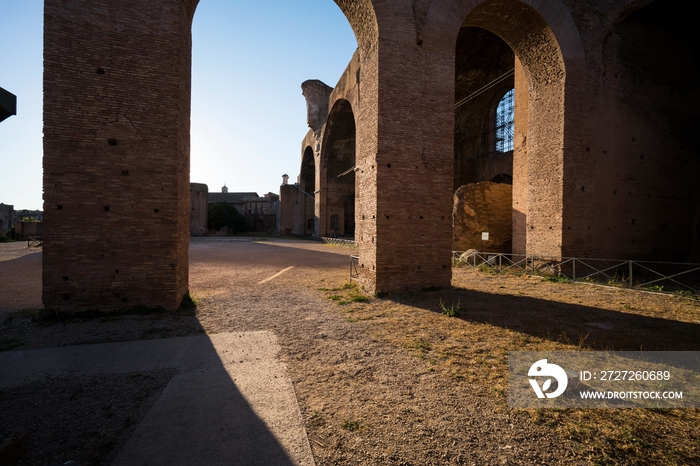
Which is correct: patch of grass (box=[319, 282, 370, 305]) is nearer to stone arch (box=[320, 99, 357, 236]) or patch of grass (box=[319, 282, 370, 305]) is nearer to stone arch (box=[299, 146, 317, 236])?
stone arch (box=[320, 99, 357, 236])

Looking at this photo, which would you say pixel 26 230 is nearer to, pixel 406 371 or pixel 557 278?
pixel 406 371

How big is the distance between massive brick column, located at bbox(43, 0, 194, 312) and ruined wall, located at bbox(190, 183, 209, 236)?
36342mm

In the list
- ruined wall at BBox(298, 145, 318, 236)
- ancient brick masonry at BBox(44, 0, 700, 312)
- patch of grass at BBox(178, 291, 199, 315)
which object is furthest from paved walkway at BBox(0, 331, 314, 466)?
ruined wall at BBox(298, 145, 318, 236)

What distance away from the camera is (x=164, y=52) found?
602 centimetres

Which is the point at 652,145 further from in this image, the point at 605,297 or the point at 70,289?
the point at 70,289

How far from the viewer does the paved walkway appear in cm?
226

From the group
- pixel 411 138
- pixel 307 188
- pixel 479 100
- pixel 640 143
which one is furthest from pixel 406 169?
pixel 307 188

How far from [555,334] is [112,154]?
27.4 feet

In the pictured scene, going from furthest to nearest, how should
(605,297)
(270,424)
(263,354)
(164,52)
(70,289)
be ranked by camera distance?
1. (605,297)
2. (164,52)
3. (70,289)
4. (263,354)
5. (270,424)

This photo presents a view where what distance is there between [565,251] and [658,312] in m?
4.34

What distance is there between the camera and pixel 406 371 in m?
3.57

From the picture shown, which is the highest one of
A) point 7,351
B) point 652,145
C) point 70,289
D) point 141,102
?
point 652,145

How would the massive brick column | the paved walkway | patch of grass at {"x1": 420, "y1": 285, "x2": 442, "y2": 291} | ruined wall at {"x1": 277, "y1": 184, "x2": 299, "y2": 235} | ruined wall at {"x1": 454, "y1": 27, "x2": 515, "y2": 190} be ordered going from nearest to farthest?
the paved walkway
the massive brick column
patch of grass at {"x1": 420, "y1": 285, "x2": 442, "y2": 291}
ruined wall at {"x1": 454, "y1": 27, "x2": 515, "y2": 190}
ruined wall at {"x1": 277, "y1": 184, "x2": 299, "y2": 235}

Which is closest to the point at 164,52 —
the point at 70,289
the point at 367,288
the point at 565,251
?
the point at 70,289
